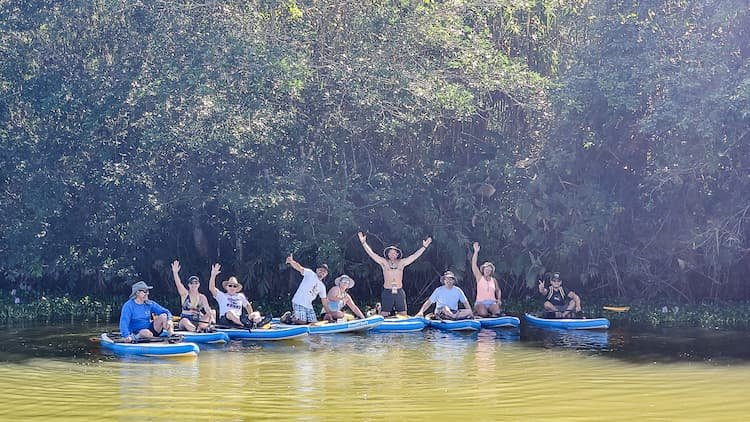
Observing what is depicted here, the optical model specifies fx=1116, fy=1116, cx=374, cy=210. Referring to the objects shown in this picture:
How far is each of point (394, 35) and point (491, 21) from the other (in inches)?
102

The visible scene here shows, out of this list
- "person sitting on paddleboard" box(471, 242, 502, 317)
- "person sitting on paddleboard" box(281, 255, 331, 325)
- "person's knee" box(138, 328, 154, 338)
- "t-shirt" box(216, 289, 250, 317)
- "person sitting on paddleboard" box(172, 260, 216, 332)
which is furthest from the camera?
"person sitting on paddleboard" box(471, 242, 502, 317)

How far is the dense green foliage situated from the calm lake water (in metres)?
3.74

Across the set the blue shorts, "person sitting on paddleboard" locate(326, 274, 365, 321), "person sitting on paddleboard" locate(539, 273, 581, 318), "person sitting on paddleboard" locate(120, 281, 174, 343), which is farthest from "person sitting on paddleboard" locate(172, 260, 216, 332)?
"person sitting on paddleboard" locate(539, 273, 581, 318)

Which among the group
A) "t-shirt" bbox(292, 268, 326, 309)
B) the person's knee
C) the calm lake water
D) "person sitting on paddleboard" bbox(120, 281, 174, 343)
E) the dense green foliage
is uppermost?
the dense green foliage

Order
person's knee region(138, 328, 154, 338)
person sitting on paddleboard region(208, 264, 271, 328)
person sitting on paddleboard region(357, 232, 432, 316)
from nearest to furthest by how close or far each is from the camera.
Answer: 1. person's knee region(138, 328, 154, 338)
2. person sitting on paddleboard region(208, 264, 271, 328)
3. person sitting on paddleboard region(357, 232, 432, 316)

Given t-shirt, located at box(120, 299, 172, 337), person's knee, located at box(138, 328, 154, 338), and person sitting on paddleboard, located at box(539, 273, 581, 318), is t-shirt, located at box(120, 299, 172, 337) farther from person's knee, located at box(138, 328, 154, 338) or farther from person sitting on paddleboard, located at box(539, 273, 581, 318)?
person sitting on paddleboard, located at box(539, 273, 581, 318)

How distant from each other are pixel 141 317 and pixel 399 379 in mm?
4363

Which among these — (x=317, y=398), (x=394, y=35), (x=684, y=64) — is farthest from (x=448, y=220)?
(x=317, y=398)

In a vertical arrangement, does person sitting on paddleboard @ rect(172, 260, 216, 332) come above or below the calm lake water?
above

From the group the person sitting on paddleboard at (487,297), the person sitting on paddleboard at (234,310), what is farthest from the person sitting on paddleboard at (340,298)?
the person sitting on paddleboard at (487,297)

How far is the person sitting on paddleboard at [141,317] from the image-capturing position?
49.4 feet

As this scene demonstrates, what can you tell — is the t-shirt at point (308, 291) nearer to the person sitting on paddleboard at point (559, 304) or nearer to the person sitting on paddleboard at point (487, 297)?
the person sitting on paddleboard at point (487, 297)

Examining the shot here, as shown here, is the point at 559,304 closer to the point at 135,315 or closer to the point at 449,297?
the point at 449,297

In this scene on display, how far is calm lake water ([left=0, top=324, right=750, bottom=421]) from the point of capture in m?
10.6
